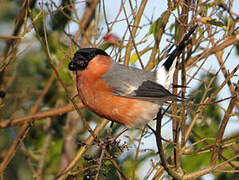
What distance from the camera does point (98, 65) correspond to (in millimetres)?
3393

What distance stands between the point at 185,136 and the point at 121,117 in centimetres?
65

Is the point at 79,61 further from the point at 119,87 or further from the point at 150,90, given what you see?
the point at 150,90

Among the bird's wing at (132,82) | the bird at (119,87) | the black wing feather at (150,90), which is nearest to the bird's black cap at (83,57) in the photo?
the bird at (119,87)

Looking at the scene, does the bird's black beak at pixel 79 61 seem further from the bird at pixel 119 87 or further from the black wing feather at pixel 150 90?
the black wing feather at pixel 150 90

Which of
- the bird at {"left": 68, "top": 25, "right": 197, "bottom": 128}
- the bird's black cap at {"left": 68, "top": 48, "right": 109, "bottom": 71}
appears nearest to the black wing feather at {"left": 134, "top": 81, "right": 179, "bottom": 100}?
the bird at {"left": 68, "top": 25, "right": 197, "bottom": 128}

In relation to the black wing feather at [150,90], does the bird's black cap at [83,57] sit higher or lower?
higher

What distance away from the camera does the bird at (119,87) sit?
3.16 metres

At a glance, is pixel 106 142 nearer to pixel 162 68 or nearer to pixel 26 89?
pixel 162 68

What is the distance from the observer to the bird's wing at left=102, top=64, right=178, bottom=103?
327 centimetres

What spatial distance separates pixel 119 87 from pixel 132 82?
13 cm

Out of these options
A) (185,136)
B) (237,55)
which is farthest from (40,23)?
(237,55)

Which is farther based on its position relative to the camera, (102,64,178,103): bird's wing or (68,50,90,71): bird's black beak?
(102,64,178,103): bird's wing

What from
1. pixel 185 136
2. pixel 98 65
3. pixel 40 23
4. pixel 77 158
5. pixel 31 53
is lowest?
pixel 185 136

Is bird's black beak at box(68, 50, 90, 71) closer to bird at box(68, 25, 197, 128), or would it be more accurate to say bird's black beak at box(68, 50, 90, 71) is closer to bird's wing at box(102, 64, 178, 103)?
bird at box(68, 25, 197, 128)
